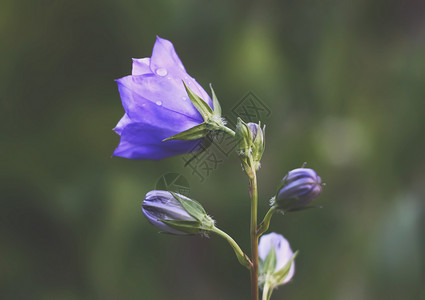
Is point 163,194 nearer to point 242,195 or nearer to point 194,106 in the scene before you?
point 194,106

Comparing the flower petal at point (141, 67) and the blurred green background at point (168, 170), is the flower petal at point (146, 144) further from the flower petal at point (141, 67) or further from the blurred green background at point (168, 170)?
the blurred green background at point (168, 170)

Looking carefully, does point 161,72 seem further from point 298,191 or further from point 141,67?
point 298,191

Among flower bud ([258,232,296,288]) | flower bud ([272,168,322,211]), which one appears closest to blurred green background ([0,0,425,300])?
flower bud ([258,232,296,288])

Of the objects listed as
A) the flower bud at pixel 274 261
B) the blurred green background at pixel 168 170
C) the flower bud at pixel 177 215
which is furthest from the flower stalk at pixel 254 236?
the blurred green background at pixel 168 170

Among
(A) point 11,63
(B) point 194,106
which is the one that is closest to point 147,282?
(A) point 11,63

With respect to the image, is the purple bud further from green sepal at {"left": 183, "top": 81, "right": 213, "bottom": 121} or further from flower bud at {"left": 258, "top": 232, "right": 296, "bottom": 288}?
flower bud at {"left": 258, "top": 232, "right": 296, "bottom": 288}

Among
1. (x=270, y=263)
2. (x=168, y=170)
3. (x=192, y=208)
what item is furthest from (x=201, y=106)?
(x=168, y=170)
